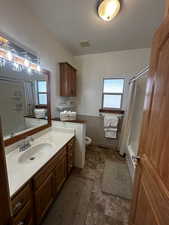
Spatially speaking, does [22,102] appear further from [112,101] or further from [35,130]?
[112,101]

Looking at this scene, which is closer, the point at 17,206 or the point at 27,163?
the point at 17,206

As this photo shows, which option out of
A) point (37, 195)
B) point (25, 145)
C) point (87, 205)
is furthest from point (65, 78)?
point (87, 205)

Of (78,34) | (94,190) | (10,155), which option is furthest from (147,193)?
(78,34)

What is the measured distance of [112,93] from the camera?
116 inches

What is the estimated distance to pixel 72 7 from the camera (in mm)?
1421

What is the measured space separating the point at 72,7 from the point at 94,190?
111 inches

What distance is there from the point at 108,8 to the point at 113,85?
69.5 inches

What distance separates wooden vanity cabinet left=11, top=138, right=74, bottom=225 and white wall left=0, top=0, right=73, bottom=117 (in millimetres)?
1256

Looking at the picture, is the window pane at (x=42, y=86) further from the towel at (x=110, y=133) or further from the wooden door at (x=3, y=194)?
the towel at (x=110, y=133)

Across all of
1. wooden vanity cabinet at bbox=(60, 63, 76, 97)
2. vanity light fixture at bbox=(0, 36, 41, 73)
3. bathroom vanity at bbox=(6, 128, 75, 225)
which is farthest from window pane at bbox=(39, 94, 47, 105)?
bathroom vanity at bbox=(6, 128, 75, 225)

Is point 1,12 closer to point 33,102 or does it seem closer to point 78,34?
point 33,102

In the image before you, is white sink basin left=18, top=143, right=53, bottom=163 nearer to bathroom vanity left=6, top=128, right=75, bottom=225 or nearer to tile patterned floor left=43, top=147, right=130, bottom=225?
bathroom vanity left=6, top=128, right=75, bottom=225

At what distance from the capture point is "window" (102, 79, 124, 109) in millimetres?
2875

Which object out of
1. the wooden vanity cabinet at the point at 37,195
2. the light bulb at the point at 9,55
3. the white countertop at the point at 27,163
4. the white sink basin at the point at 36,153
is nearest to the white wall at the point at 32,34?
the light bulb at the point at 9,55
